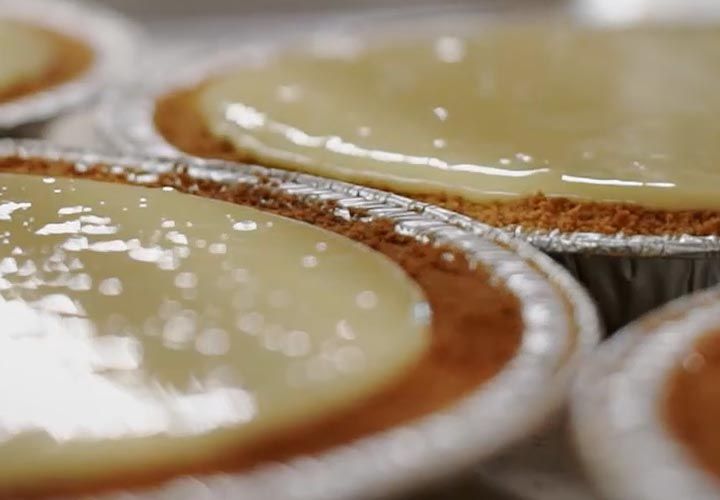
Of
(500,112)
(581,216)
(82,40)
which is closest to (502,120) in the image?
(500,112)

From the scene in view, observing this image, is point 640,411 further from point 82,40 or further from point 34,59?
point 82,40

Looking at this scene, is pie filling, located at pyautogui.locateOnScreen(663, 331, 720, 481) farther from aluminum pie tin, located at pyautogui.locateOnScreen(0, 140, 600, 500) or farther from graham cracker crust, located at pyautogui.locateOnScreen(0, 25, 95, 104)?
graham cracker crust, located at pyautogui.locateOnScreen(0, 25, 95, 104)

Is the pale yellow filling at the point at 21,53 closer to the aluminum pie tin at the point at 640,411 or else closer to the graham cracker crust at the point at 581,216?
the graham cracker crust at the point at 581,216

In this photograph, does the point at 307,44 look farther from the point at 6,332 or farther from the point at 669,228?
the point at 6,332

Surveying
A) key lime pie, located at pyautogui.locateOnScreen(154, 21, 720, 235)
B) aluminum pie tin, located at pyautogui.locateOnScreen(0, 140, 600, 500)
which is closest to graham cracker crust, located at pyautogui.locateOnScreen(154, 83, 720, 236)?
key lime pie, located at pyautogui.locateOnScreen(154, 21, 720, 235)

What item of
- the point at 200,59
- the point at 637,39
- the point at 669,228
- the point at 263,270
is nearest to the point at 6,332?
the point at 263,270
